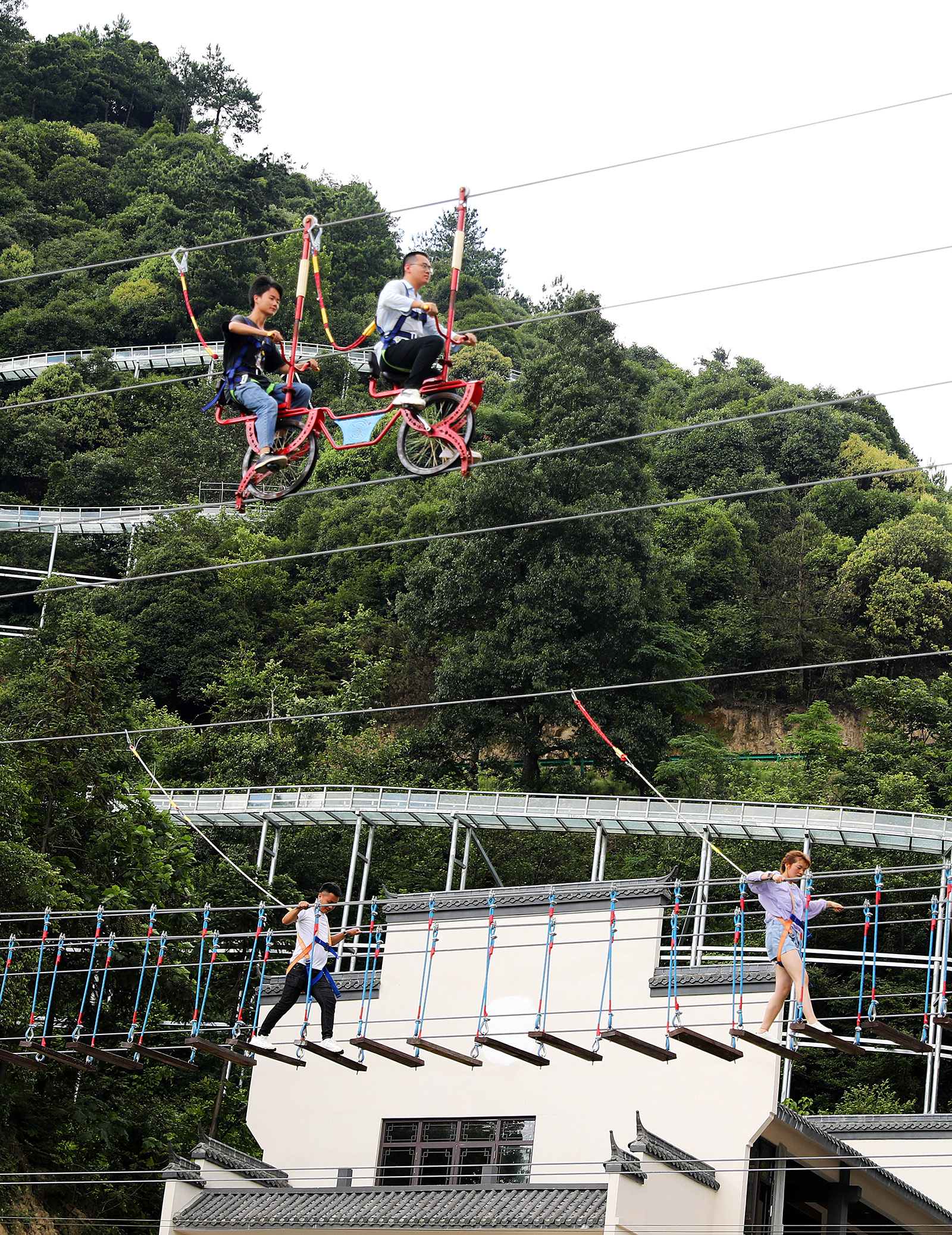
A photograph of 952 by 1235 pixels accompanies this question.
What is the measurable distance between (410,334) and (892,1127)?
44.9 feet

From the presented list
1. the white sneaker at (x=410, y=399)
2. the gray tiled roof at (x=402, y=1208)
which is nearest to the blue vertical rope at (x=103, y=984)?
the gray tiled roof at (x=402, y=1208)

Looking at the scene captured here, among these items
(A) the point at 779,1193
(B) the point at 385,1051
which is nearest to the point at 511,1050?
(B) the point at 385,1051

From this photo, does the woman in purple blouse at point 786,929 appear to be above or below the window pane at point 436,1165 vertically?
above

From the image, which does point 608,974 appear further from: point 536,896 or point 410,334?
point 410,334

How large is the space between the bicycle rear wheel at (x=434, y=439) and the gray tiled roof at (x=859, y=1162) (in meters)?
8.89

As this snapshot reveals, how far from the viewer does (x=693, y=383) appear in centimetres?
6594

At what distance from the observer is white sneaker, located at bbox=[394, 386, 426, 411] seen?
11953 mm

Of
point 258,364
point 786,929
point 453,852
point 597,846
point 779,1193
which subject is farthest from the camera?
point 453,852

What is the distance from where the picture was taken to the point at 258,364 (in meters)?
12.9

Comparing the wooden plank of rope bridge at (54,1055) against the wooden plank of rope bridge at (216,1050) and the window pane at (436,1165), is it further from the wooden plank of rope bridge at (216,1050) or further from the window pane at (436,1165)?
the window pane at (436,1165)

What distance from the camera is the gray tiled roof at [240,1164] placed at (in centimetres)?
1858

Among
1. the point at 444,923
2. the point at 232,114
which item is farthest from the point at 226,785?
the point at 232,114

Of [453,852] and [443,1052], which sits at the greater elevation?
[453,852]

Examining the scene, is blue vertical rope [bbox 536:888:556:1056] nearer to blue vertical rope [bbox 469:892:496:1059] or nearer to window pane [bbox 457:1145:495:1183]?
blue vertical rope [bbox 469:892:496:1059]
